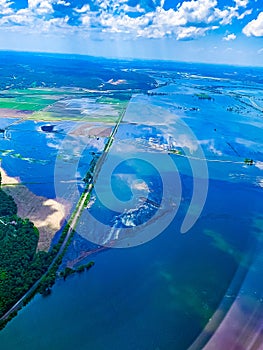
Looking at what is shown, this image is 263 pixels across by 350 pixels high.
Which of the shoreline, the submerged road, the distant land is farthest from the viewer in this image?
the shoreline

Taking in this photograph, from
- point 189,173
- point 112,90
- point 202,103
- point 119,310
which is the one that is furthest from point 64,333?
point 112,90

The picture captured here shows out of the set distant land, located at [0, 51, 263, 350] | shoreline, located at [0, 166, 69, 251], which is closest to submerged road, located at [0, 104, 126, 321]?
distant land, located at [0, 51, 263, 350]

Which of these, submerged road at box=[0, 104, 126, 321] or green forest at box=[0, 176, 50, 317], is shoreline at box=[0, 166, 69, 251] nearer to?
green forest at box=[0, 176, 50, 317]

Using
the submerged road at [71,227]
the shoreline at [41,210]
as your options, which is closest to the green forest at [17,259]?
the submerged road at [71,227]

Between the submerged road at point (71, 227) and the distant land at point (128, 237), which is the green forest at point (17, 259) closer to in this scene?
the distant land at point (128, 237)

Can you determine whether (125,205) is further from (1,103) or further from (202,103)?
(202,103)

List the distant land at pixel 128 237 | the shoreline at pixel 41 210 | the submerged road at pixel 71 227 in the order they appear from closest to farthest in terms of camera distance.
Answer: the distant land at pixel 128 237 < the submerged road at pixel 71 227 < the shoreline at pixel 41 210
